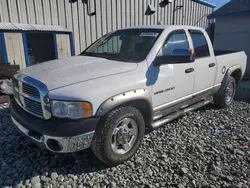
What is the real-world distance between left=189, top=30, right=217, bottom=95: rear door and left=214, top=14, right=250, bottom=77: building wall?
20.9 ft

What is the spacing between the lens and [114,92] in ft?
8.02

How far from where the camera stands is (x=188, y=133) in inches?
145

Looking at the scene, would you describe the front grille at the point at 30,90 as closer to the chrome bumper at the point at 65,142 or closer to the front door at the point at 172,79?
the chrome bumper at the point at 65,142

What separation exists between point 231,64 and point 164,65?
101 inches

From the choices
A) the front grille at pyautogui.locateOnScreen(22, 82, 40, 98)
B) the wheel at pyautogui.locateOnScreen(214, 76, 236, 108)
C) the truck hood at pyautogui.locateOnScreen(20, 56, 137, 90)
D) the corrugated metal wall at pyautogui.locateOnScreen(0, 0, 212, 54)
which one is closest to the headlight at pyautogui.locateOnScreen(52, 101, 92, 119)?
the truck hood at pyautogui.locateOnScreen(20, 56, 137, 90)

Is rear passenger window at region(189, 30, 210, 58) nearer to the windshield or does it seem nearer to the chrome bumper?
the windshield

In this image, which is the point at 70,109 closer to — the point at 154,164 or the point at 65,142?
the point at 65,142

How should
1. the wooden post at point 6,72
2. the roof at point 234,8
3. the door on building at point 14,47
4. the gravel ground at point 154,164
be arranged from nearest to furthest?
the gravel ground at point 154,164 < the wooden post at point 6,72 < the door on building at point 14,47 < the roof at point 234,8

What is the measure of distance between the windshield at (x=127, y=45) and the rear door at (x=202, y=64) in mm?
974

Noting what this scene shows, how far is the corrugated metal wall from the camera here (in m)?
6.04

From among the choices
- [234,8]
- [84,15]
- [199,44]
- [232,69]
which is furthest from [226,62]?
[234,8]

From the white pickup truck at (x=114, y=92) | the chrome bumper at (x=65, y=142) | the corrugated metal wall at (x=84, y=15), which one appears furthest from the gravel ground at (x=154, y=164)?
the corrugated metal wall at (x=84, y=15)

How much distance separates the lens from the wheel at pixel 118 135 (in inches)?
96.3

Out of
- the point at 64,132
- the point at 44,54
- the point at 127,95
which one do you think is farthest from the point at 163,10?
the point at 64,132
